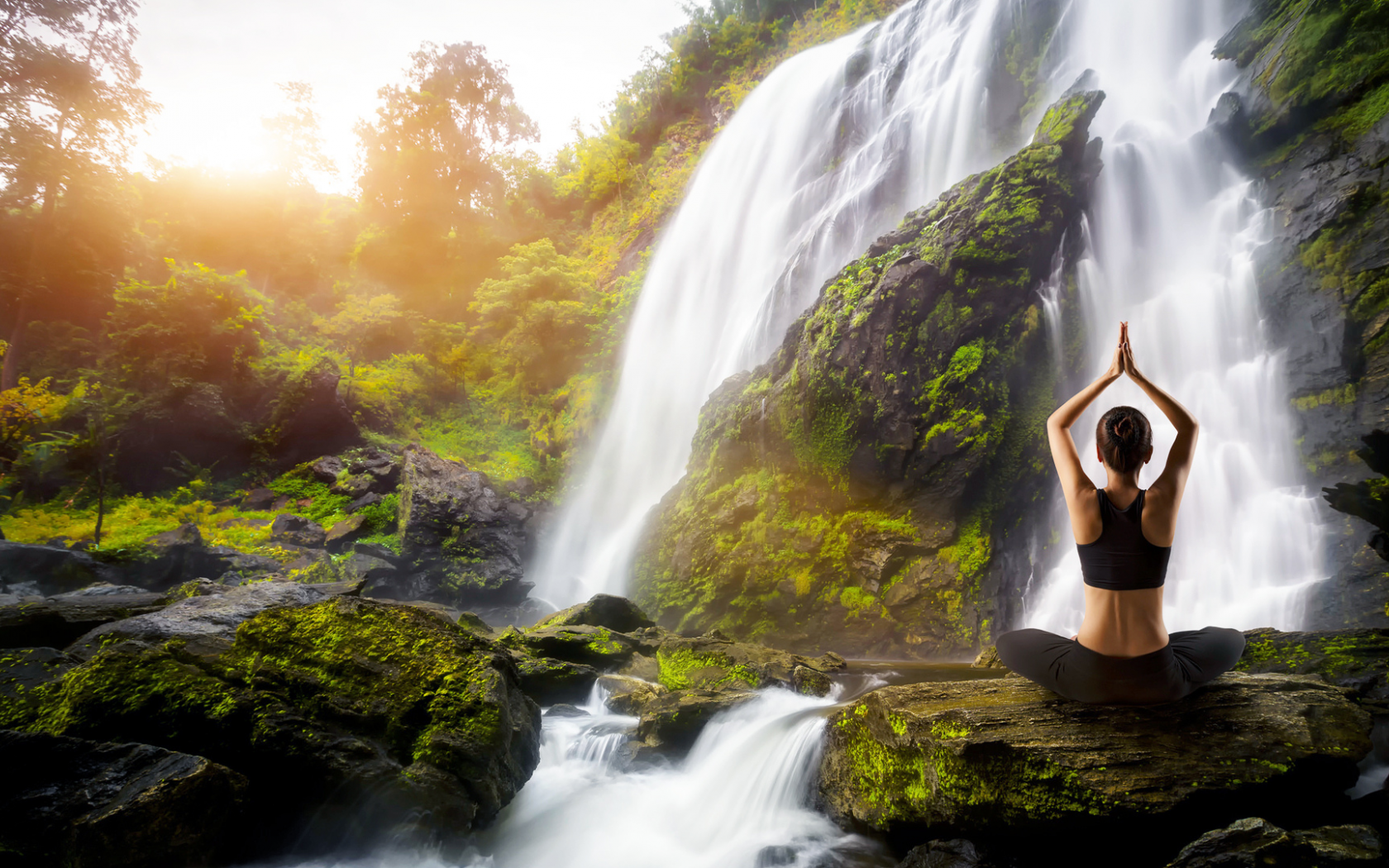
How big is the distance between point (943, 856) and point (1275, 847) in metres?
1.52

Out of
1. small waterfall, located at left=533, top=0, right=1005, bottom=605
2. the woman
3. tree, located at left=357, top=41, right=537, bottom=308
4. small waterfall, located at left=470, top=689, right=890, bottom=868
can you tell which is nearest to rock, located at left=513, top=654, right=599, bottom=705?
small waterfall, located at left=470, top=689, right=890, bottom=868

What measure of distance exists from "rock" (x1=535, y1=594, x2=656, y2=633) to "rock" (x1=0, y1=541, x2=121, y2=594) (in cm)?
753

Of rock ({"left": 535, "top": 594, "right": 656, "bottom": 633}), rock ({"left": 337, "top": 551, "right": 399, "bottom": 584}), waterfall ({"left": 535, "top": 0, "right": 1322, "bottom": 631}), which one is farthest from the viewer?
rock ({"left": 337, "top": 551, "right": 399, "bottom": 584})

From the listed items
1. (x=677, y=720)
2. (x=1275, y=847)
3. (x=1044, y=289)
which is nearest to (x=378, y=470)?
(x=677, y=720)

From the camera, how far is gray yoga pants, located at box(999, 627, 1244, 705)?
2604 mm

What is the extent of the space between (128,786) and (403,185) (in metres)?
27.6

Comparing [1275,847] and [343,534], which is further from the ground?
[1275,847]

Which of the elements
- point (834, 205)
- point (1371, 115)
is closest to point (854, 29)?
point (834, 205)

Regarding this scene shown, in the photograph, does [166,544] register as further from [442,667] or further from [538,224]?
[538,224]

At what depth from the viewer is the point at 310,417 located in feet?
53.0

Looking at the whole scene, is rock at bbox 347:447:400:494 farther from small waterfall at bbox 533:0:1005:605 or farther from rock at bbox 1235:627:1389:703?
rock at bbox 1235:627:1389:703

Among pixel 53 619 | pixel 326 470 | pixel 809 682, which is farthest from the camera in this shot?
pixel 326 470

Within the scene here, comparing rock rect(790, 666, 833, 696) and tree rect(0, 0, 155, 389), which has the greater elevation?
tree rect(0, 0, 155, 389)

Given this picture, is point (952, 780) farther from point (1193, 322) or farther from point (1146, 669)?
point (1193, 322)
